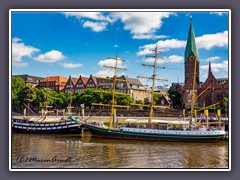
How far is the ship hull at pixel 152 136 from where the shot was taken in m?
18.9

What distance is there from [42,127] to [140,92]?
2743 centimetres

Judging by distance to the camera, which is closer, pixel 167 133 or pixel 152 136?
pixel 167 133

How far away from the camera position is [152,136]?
19.5 meters

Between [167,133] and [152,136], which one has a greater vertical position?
[167,133]

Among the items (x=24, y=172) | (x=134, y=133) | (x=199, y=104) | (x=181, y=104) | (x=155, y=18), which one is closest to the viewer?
(x=24, y=172)

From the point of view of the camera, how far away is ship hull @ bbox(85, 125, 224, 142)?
1888cm

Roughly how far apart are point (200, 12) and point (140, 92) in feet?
130

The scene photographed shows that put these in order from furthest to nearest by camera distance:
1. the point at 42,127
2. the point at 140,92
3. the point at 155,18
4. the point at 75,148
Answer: the point at 140,92 → the point at 42,127 → the point at 75,148 → the point at 155,18

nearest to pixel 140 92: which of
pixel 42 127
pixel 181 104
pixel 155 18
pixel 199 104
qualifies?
pixel 181 104
